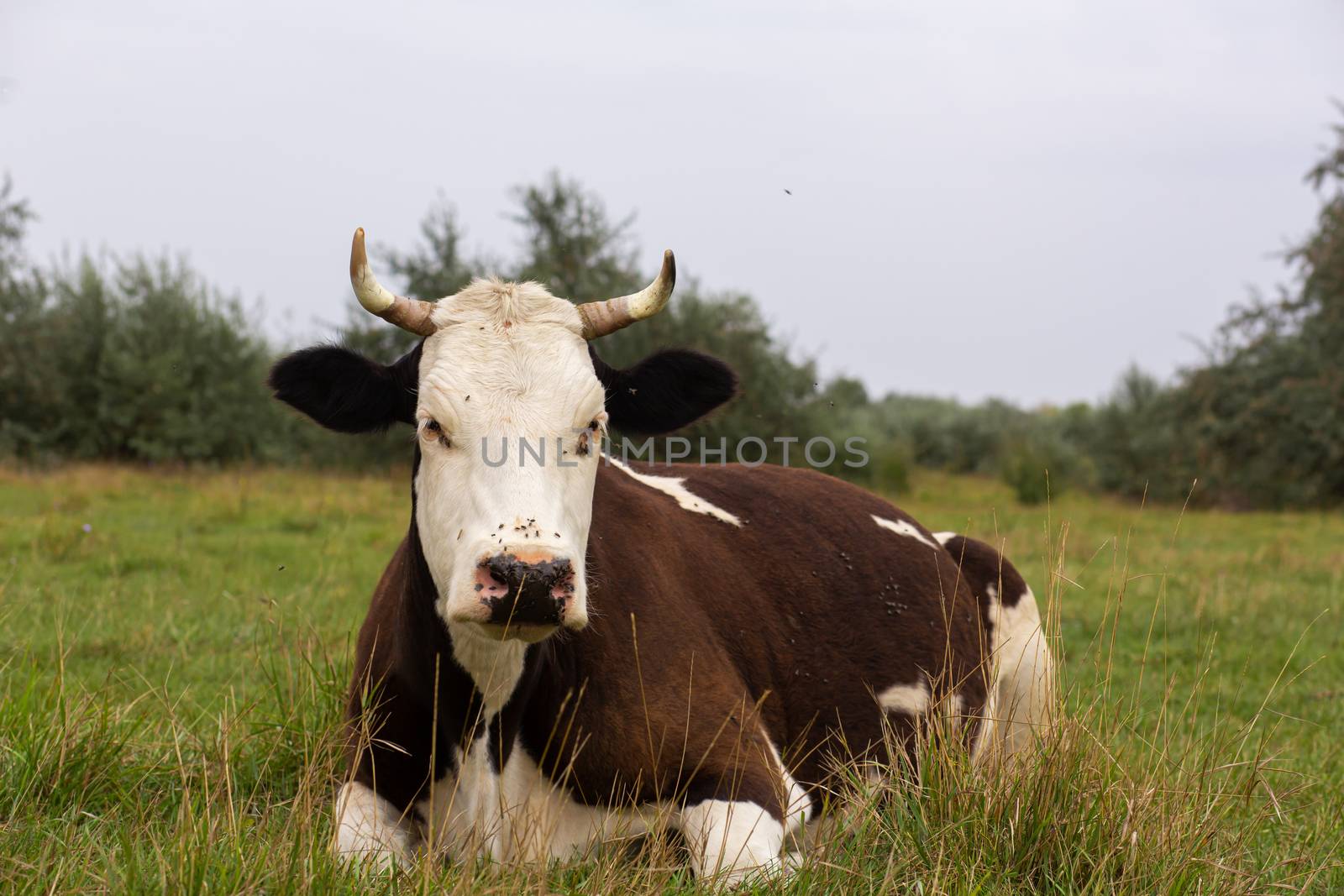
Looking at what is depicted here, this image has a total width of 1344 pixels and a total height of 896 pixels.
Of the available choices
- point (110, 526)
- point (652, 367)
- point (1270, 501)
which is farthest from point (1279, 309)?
point (652, 367)

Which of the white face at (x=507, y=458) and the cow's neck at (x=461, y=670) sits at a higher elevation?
the white face at (x=507, y=458)

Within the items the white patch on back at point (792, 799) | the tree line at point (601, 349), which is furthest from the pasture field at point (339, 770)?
the tree line at point (601, 349)

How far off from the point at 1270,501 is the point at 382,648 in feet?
101

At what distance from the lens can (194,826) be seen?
2809 mm

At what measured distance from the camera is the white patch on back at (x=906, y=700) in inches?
194

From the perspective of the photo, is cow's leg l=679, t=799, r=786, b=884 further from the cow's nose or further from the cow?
the cow's nose

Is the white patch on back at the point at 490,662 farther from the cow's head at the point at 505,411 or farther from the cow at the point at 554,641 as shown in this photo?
the cow's head at the point at 505,411

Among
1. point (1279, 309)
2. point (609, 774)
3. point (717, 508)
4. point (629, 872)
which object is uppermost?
point (1279, 309)

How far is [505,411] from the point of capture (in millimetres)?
3465

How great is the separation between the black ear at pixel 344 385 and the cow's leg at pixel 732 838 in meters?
1.62

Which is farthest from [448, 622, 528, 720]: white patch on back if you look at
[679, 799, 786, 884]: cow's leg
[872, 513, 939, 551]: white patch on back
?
[872, 513, 939, 551]: white patch on back

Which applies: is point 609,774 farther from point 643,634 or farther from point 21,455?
point 21,455

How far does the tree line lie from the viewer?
2609 cm

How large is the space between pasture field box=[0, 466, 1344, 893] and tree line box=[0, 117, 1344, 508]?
628 inches
